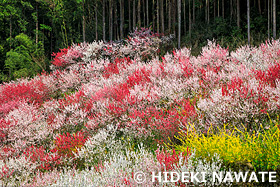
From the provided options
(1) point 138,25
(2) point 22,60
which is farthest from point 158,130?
(2) point 22,60

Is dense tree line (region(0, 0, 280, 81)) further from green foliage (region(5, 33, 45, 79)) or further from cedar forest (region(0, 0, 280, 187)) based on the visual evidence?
cedar forest (region(0, 0, 280, 187))

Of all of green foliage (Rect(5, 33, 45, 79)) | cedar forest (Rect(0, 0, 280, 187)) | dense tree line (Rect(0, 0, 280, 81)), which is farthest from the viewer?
green foliage (Rect(5, 33, 45, 79))

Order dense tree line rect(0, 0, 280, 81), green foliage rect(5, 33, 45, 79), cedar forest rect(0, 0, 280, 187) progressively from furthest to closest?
green foliage rect(5, 33, 45, 79)
dense tree line rect(0, 0, 280, 81)
cedar forest rect(0, 0, 280, 187)

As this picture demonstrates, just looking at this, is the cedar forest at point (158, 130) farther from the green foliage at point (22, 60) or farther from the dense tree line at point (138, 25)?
the green foliage at point (22, 60)

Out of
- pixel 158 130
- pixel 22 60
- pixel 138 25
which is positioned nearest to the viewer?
pixel 158 130

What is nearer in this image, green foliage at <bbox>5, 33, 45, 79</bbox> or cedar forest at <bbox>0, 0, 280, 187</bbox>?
cedar forest at <bbox>0, 0, 280, 187</bbox>

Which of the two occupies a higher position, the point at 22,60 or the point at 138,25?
the point at 138,25

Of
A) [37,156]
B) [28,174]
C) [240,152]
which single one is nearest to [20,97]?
[37,156]

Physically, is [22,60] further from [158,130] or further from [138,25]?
[158,130]

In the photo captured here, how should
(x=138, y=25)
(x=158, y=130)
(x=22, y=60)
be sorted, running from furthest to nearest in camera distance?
(x=22, y=60) < (x=138, y=25) < (x=158, y=130)

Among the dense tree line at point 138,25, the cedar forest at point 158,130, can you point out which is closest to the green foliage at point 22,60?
the dense tree line at point 138,25

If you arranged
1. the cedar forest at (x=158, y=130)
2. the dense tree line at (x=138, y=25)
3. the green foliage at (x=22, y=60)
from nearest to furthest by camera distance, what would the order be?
the cedar forest at (x=158, y=130) < the dense tree line at (x=138, y=25) < the green foliage at (x=22, y=60)

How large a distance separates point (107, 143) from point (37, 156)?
1.45 m

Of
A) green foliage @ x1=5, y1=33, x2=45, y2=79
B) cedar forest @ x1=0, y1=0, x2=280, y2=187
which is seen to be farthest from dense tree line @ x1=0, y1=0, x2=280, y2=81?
cedar forest @ x1=0, y1=0, x2=280, y2=187
